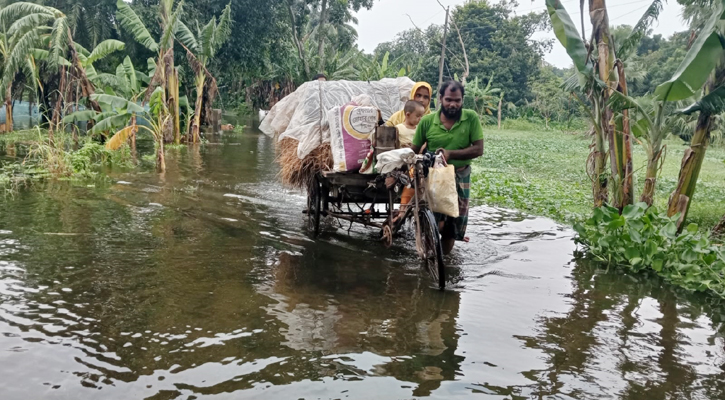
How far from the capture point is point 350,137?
6988 mm

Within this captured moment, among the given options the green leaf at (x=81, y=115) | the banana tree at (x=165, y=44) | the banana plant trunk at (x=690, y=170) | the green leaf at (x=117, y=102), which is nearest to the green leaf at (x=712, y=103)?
the banana plant trunk at (x=690, y=170)

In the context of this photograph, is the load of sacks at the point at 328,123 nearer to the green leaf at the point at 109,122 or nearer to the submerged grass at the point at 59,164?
the submerged grass at the point at 59,164

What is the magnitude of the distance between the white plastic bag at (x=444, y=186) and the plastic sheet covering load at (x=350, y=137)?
1.28 meters

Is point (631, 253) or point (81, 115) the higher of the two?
point (81, 115)

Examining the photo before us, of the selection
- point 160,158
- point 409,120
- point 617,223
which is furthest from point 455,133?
point 160,158

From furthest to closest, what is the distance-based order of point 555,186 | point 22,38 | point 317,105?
1. point 22,38
2. point 555,186
3. point 317,105

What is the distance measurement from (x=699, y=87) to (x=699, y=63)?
0.32 m

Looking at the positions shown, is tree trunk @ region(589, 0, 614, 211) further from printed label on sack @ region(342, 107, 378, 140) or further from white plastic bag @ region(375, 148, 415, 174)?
white plastic bag @ region(375, 148, 415, 174)

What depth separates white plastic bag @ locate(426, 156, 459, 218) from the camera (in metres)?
5.83

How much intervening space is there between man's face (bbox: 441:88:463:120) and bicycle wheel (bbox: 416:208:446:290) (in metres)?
1.09

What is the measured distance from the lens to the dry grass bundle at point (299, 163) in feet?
24.9

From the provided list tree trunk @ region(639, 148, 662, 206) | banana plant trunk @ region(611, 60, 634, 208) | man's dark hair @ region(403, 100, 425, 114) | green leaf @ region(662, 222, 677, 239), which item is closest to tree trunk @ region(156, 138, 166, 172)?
Answer: man's dark hair @ region(403, 100, 425, 114)

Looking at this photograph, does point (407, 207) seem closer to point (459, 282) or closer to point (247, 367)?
point (459, 282)

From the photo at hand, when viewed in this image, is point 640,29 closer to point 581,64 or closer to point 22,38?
point 581,64
